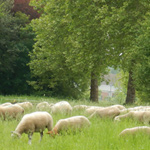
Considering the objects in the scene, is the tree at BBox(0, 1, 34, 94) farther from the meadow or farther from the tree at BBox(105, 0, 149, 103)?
the meadow

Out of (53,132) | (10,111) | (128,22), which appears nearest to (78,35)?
(128,22)

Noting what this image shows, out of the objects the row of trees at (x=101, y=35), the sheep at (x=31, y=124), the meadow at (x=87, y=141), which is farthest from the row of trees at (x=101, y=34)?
the sheep at (x=31, y=124)

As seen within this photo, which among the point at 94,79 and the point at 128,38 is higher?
the point at 128,38

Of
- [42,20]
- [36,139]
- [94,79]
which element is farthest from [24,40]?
[36,139]

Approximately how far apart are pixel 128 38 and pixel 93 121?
12261mm

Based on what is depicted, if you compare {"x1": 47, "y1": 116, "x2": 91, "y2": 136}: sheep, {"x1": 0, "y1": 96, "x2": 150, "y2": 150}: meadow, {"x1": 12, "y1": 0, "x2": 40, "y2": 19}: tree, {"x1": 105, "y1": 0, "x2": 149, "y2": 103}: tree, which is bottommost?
{"x1": 0, "y1": 96, "x2": 150, "y2": 150}: meadow

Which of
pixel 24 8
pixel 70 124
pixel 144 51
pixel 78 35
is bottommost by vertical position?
pixel 70 124

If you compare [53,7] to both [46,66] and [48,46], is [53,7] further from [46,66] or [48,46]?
[46,66]

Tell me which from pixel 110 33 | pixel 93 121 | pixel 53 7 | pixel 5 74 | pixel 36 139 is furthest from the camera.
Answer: pixel 5 74

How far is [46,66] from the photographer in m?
32.3

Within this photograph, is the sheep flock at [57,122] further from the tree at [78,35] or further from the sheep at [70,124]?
the tree at [78,35]

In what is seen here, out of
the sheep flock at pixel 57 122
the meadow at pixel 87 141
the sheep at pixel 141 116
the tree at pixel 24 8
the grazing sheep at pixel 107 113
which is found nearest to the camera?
the meadow at pixel 87 141

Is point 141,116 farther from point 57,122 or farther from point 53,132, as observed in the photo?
point 53,132

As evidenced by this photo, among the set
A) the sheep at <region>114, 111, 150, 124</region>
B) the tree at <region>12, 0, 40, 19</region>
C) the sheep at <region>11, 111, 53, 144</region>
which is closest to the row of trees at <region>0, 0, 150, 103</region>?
the sheep at <region>114, 111, 150, 124</region>
